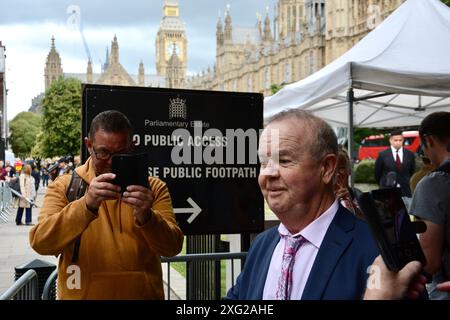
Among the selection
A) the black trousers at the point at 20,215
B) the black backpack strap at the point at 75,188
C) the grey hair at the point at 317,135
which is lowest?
the black trousers at the point at 20,215

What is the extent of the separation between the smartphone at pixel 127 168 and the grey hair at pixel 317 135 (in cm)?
70

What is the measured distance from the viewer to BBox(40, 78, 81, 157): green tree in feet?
133

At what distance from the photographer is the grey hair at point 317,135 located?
5.79 ft

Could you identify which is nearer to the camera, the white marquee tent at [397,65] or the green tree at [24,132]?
the white marquee tent at [397,65]

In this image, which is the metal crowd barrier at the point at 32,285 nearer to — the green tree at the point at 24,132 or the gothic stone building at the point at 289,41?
the gothic stone building at the point at 289,41

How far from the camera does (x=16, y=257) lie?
9.48 m

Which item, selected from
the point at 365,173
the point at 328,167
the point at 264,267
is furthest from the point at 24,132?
the point at 328,167

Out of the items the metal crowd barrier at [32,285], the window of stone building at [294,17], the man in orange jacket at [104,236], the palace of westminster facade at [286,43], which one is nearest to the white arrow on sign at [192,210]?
the metal crowd barrier at [32,285]

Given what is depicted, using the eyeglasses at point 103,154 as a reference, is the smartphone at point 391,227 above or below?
below

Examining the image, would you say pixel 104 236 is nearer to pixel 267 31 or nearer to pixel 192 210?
pixel 192 210

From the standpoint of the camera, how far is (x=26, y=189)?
16.6m

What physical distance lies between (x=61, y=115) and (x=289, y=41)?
4373 cm
